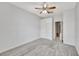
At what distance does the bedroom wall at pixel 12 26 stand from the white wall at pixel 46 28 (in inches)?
92.5

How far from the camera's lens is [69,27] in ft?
17.9

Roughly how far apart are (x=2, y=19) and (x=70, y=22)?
3.76 meters

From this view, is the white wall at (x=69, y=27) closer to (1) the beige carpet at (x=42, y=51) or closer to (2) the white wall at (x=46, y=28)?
(1) the beige carpet at (x=42, y=51)

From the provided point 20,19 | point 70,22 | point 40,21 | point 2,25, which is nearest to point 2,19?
point 2,25

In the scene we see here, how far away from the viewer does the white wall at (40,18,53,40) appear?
794cm

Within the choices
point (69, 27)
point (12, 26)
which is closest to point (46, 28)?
point (69, 27)

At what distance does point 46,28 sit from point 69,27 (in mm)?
2780

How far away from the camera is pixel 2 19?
3770 millimetres

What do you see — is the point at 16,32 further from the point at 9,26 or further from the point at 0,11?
the point at 0,11

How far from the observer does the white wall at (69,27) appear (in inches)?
207

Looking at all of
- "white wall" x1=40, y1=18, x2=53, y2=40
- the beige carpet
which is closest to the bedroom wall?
the beige carpet

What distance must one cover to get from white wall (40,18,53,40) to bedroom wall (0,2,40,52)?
2350 mm

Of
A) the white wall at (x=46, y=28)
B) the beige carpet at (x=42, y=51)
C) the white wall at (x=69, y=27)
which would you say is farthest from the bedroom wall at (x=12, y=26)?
the white wall at (x=69, y=27)

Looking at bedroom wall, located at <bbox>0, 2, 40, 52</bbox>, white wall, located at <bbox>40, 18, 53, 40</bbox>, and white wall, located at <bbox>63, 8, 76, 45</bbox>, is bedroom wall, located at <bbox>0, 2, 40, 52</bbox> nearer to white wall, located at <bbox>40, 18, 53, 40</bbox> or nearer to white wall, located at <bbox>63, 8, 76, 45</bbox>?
white wall, located at <bbox>40, 18, 53, 40</bbox>
